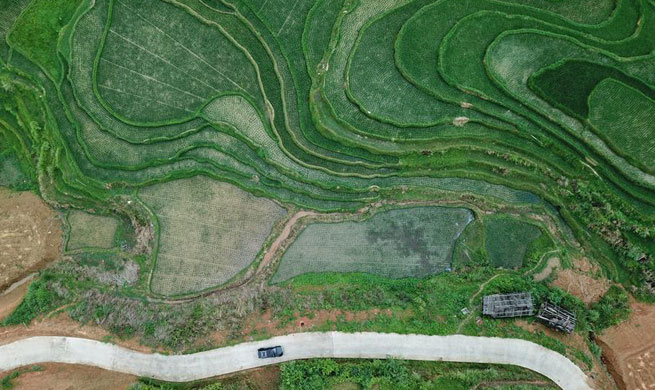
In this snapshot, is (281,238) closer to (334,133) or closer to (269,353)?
(269,353)

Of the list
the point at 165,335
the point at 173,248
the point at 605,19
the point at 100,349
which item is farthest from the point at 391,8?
the point at 100,349

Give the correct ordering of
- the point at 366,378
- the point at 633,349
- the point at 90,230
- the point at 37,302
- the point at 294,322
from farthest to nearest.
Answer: the point at 90,230, the point at 633,349, the point at 294,322, the point at 37,302, the point at 366,378

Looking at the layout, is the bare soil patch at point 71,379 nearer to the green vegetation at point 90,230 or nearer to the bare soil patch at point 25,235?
the bare soil patch at point 25,235

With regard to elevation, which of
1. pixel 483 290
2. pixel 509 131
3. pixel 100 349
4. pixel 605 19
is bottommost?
pixel 100 349

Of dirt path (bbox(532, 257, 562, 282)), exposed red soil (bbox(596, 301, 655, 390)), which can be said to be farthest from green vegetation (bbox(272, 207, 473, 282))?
exposed red soil (bbox(596, 301, 655, 390))

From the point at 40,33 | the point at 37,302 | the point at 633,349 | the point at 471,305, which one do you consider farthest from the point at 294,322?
the point at 40,33

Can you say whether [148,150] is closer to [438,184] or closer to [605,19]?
[438,184]
